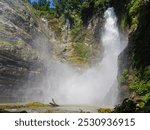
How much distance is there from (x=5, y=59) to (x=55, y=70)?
562 inches

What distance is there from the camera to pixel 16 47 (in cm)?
4344

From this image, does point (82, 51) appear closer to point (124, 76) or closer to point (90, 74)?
point (90, 74)

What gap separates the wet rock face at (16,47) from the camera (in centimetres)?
4050

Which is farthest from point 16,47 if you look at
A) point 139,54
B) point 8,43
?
point 139,54

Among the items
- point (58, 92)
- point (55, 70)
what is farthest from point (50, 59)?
point (58, 92)

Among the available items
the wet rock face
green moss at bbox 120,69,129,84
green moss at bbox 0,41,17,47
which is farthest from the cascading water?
green moss at bbox 120,69,129,84

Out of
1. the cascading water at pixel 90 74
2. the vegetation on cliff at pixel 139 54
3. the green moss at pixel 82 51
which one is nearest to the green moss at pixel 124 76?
the vegetation on cliff at pixel 139 54

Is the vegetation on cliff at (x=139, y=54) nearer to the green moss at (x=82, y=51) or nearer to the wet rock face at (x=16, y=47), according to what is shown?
the wet rock face at (x=16, y=47)

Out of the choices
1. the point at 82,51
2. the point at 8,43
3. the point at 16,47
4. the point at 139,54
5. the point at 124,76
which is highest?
the point at 82,51

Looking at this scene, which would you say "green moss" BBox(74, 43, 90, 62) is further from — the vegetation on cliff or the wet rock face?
the vegetation on cliff

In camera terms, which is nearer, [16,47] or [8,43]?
[8,43]

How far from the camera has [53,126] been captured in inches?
237

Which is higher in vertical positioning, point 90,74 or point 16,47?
point 16,47

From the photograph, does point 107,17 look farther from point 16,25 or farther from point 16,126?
point 16,126
